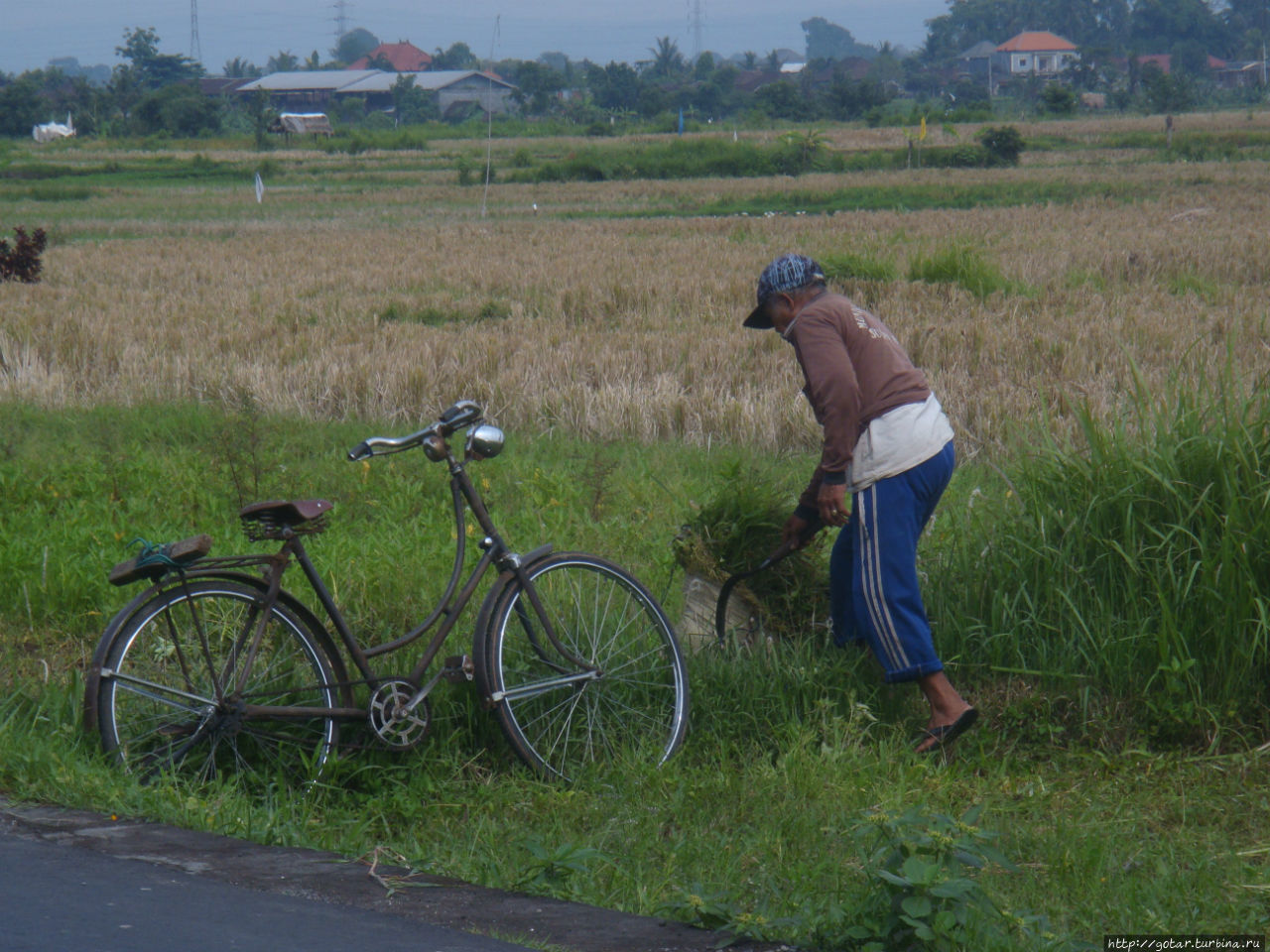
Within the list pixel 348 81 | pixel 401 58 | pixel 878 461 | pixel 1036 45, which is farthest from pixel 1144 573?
pixel 401 58

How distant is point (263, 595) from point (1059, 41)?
534ft

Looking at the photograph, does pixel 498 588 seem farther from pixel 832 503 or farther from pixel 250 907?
pixel 250 907

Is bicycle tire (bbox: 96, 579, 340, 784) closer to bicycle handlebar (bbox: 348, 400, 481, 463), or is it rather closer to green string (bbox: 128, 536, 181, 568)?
green string (bbox: 128, 536, 181, 568)

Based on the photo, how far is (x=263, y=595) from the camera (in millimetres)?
4477

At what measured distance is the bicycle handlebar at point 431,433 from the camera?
450 centimetres

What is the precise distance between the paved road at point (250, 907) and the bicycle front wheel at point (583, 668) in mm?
1188

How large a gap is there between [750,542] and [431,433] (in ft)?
4.81

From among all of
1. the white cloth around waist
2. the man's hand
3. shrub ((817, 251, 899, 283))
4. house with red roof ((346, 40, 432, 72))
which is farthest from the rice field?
house with red roof ((346, 40, 432, 72))

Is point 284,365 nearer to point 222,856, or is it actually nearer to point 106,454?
point 106,454

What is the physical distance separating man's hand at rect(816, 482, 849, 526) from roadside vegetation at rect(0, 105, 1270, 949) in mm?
641

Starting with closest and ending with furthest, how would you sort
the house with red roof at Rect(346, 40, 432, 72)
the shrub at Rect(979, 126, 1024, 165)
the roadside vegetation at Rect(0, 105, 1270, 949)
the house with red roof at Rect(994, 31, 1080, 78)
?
the roadside vegetation at Rect(0, 105, 1270, 949) < the shrub at Rect(979, 126, 1024, 165) < the house with red roof at Rect(994, 31, 1080, 78) < the house with red roof at Rect(346, 40, 432, 72)

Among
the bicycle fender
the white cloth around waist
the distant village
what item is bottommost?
the bicycle fender

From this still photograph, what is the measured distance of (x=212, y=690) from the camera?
459cm

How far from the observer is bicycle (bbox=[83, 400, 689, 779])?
4.37 m
